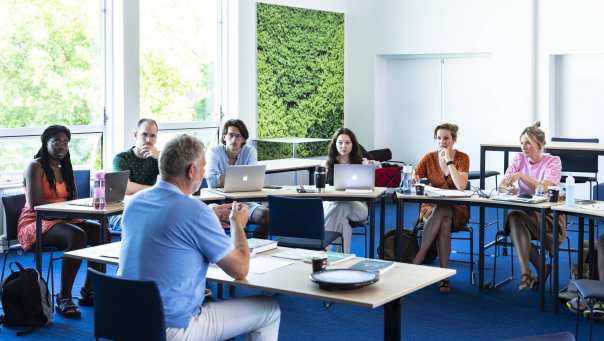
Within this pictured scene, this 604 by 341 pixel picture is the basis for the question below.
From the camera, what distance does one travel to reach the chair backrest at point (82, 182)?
286 inches

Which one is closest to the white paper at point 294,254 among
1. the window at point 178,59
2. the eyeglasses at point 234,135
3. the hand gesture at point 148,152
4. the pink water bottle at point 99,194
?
the pink water bottle at point 99,194

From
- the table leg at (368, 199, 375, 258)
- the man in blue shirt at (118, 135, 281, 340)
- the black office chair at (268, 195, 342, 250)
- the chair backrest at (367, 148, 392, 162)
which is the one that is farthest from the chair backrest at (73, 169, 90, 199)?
the chair backrest at (367, 148, 392, 162)

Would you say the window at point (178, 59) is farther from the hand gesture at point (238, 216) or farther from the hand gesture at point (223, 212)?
the hand gesture at point (238, 216)

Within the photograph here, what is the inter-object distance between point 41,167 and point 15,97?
2.46 meters

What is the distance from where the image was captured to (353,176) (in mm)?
6621

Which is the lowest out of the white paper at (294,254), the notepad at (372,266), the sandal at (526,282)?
the sandal at (526,282)

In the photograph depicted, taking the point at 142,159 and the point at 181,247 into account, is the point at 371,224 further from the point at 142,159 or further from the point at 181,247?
the point at 181,247

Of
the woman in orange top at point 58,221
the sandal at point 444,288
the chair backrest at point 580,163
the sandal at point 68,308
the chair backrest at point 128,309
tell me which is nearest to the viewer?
the chair backrest at point 128,309

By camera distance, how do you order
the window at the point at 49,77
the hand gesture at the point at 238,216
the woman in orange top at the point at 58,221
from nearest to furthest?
1. the hand gesture at the point at 238,216
2. the woman in orange top at the point at 58,221
3. the window at the point at 49,77

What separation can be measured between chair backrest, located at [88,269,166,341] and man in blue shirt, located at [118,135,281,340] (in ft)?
0.37

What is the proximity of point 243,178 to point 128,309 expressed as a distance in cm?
331

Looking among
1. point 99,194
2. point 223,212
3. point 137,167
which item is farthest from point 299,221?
point 137,167

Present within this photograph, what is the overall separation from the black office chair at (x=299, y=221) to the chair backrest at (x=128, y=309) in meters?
2.50

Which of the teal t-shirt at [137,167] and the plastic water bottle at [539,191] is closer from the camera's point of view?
the plastic water bottle at [539,191]
